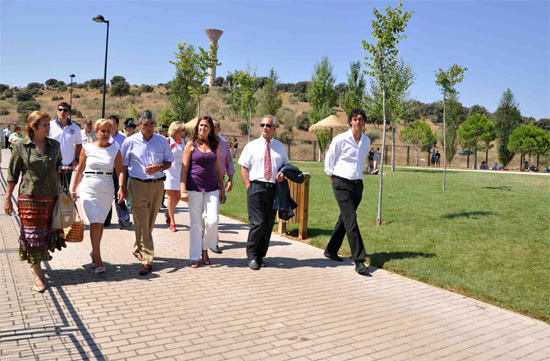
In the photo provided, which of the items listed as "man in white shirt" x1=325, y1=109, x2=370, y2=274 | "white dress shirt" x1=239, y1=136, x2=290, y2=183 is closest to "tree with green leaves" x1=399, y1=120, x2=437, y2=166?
"man in white shirt" x1=325, y1=109, x2=370, y2=274

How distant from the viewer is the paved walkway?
389 cm

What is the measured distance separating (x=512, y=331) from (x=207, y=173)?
4066 millimetres

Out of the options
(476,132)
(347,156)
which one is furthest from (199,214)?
(476,132)

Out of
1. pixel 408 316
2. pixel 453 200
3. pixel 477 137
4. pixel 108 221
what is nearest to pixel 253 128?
pixel 477 137

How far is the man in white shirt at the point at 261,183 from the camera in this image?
6.46 metres

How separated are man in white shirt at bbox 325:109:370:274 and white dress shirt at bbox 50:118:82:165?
4503mm

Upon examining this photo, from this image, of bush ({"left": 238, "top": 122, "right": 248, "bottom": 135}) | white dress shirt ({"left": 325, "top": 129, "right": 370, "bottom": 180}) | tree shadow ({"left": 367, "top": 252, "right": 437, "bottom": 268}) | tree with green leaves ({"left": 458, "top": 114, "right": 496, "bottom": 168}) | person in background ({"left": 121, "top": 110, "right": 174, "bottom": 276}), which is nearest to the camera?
person in background ({"left": 121, "top": 110, "right": 174, "bottom": 276})

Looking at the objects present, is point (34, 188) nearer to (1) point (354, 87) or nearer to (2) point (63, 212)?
(2) point (63, 212)

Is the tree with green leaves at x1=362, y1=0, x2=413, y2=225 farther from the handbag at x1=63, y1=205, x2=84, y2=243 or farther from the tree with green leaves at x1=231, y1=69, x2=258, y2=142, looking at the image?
the tree with green leaves at x1=231, y1=69, x2=258, y2=142

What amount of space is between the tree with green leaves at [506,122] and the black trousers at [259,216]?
4330cm

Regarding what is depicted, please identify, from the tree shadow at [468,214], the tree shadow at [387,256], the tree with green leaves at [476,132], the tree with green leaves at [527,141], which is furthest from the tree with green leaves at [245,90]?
the tree shadow at [387,256]

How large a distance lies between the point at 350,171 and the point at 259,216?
4.68 ft

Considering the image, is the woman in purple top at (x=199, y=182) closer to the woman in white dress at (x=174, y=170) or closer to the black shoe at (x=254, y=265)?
the black shoe at (x=254, y=265)

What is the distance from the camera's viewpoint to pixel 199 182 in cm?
645
